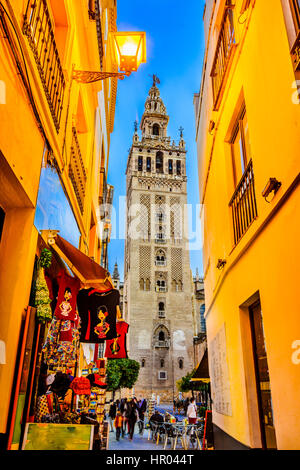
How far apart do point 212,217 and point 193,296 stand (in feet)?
163

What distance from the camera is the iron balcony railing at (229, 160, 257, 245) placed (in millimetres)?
4664

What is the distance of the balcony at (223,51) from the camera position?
5.64 m

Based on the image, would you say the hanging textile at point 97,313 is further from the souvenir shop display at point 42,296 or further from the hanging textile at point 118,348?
the hanging textile at point 118,348

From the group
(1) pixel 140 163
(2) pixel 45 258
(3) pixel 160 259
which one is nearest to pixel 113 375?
(3) pixel 160 259

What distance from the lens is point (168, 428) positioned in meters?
11.1

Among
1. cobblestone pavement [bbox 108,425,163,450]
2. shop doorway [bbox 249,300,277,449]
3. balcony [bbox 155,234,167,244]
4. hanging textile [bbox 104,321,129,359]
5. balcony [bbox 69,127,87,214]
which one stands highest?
balcony [bbox 155,234,167,244]

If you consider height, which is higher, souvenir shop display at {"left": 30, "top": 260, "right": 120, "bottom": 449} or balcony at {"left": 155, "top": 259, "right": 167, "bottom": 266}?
balcony at {"left": 155, "top": 259, "right": 167, "bottom": 266}

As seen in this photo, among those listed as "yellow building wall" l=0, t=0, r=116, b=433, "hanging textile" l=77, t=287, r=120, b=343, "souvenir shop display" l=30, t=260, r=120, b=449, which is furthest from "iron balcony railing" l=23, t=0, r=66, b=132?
"hanging textile" l=77, t=287, r=120, b=343

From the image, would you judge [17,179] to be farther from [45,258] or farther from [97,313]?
[97,313]

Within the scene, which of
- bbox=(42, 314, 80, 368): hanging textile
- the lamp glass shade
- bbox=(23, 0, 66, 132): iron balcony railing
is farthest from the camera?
the lamp glass shade

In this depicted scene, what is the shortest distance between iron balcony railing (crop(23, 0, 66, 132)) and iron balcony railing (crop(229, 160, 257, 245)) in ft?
9.09

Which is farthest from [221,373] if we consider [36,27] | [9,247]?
[36,27]

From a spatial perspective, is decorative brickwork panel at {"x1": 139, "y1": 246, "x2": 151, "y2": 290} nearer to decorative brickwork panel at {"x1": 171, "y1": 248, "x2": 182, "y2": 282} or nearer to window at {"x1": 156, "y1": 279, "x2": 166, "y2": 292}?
window at {"x1": 156, "y1": 279, "x2": 166, "y2": 292}

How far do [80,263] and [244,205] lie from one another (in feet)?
7.98
